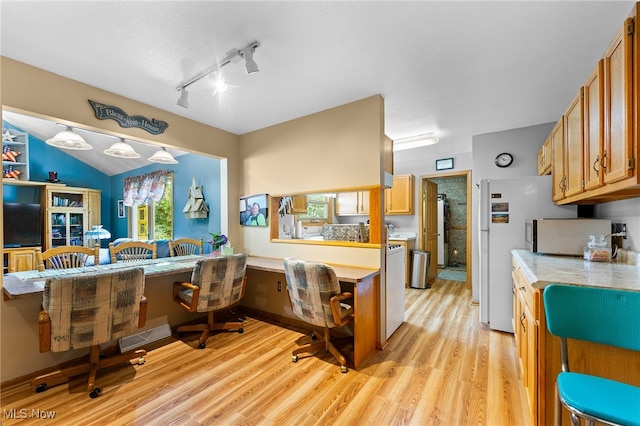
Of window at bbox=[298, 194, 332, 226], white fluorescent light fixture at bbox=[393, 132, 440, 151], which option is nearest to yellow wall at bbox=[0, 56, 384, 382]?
window at bbox=[298, 194, 332, 226]

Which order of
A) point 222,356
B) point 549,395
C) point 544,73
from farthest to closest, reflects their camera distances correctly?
point 222,356 → point 544,73 → point 549,395

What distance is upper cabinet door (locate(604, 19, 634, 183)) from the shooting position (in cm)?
117

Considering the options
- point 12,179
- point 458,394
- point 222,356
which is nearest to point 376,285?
point 458,394

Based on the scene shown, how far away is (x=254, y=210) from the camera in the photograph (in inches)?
138

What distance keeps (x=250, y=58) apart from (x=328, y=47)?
55 centimetres

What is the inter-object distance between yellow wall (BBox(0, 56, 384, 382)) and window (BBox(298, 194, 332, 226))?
3.26 feet

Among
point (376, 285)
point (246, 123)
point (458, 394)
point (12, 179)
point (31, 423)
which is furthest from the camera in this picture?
point (12, 179)

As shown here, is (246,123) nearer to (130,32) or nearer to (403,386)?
(130,32)

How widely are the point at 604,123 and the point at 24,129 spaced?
8.59m

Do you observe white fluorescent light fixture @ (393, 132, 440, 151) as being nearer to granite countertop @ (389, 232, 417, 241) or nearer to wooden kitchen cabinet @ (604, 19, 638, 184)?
granite countertop @ (389, 232, 417, 241)

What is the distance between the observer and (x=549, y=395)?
137cm

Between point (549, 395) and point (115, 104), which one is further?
point (115, 104)

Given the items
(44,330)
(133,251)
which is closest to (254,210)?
(133,251)

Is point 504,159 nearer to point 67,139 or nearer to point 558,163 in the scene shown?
point 558,163
